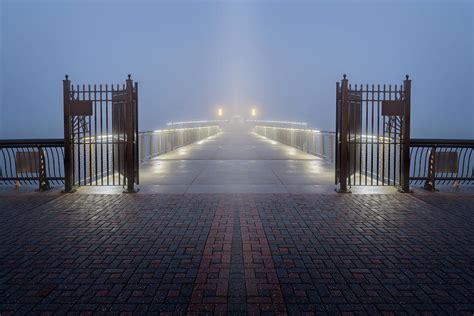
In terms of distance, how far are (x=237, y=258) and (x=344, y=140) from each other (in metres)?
5.43

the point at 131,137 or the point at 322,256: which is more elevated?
the point at 131,137

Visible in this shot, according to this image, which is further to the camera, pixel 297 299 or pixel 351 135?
pixel 351 135

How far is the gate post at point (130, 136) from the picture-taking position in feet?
30.8

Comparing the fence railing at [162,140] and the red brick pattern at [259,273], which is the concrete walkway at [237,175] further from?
the red brick pattern at [259,273]

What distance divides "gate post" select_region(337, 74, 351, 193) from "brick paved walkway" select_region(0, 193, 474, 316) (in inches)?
53.1

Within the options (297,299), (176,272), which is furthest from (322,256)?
(176,272)

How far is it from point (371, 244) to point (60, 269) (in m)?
3.87

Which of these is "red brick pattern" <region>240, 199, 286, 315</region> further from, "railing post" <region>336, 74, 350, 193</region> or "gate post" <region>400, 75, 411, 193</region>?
"gate post" <region>400, 75, 411, 193</region>

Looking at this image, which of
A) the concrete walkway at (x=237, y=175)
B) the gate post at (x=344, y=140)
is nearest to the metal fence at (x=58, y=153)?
the concrete walkway at (x=237, y=175)

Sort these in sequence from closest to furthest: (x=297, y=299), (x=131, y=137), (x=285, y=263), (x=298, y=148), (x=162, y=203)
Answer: (x=297, y=299), (x=285, y=263), (x=162, y=203), (x=131, y=137), (x=298, y=148)

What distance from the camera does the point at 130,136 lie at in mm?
9508

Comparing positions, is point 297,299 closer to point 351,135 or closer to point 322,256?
point 322,256

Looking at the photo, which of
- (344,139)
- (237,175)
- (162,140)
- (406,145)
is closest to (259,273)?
(344,139)

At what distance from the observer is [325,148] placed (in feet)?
55.5
